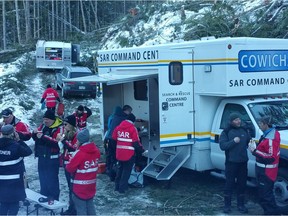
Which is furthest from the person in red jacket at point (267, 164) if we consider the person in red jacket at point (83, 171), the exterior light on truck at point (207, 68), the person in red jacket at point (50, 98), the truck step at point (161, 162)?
the person in red jacket at point (50, 98)

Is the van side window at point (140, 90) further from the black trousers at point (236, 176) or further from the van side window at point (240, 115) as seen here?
the black trousers at point (236, 176)

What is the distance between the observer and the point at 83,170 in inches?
241

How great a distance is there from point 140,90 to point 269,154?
4.51 meters

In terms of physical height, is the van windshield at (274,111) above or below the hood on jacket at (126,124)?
above

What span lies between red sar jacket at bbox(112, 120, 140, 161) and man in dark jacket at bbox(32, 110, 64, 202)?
149cm

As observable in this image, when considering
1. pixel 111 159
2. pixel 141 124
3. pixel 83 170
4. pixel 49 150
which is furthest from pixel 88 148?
pixel 141 124

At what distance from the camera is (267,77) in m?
8.62

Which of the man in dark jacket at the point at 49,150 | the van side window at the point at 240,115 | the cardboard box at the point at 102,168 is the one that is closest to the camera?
the man in dark jacket at the point at 49,150

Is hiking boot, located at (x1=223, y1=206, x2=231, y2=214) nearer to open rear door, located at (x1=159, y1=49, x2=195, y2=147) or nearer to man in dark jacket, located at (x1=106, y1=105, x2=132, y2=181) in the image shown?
open rear door, located at (x1=159, y1=49, x2=195, y2=147)

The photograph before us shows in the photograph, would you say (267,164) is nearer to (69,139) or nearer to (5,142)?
(69,139)

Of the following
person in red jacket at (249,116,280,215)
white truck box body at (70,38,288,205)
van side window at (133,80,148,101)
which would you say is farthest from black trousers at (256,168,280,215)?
van side window at (133,80,148,101)

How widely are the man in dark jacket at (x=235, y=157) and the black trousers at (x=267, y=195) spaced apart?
0.37 metres

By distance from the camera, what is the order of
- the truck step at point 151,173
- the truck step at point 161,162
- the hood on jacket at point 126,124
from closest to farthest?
1. the hood on jacket at point 126,124
2. the truck step at point 151,173
3. the truck step at point 161,162

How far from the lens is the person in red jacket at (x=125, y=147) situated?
866 cm
